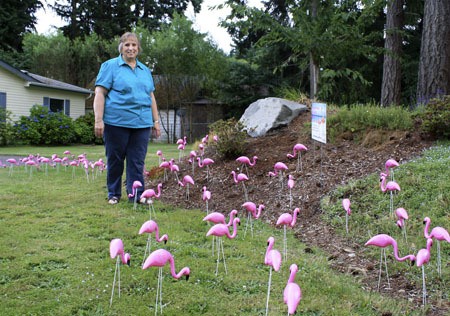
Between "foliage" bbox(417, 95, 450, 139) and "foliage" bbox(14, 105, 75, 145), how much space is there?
645 inches

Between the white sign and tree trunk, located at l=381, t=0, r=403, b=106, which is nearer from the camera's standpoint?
the white sign

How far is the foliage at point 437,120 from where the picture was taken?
5836mm

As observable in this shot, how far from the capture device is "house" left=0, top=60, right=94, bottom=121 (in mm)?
18953

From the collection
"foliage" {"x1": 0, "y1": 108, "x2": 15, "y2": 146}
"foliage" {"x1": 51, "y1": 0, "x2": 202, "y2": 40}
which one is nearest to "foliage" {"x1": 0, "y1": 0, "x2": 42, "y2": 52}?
"foliage" {"x1": 51, "y1": 0, "x2": 202, "y2": 40}

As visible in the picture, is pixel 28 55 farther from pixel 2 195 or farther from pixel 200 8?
pixel 2 195

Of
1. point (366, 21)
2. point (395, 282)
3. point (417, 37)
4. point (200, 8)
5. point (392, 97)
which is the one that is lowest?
point (395, 282)

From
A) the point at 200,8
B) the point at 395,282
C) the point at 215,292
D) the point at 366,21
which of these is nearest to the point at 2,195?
the point at 215,292

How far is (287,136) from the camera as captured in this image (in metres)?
7.54

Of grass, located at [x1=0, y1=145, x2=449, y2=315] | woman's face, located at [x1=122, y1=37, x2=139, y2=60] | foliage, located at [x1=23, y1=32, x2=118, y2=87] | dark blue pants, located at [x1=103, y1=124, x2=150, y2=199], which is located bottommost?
grass, located at [x1=0, y1=145, x2=449, y2=315]

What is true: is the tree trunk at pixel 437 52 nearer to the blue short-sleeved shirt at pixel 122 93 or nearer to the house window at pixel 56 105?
the blue short-sleeved shirt at pixel 122 93

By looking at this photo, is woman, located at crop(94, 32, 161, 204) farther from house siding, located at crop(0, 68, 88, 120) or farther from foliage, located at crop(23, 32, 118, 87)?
foliage, located at crop(23, 32, 118, 87)

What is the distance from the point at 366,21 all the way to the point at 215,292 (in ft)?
27.5

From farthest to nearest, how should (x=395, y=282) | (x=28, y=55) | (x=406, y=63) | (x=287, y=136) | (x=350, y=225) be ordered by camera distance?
(x=28, y=55) → (x=406, y=63) → (x=287, y=136) → (x=350, y=225) → (x=395, y=282)

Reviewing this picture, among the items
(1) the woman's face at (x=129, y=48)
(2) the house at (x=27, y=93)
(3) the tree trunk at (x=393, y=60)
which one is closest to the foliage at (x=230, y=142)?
(1) the woman's face at (x=129, y=48)
